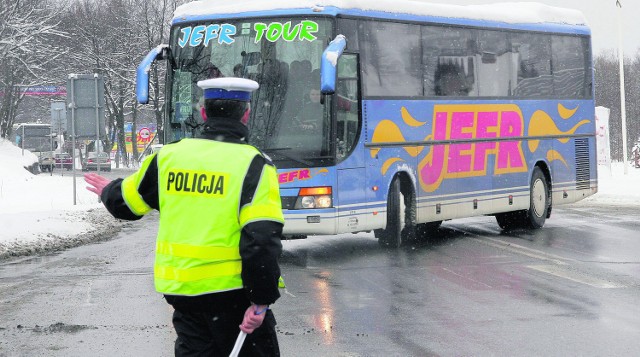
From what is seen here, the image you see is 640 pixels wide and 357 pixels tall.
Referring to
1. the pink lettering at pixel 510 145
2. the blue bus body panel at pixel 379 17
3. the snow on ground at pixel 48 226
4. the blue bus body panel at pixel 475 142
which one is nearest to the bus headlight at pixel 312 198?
the blue bus body panel at pixel 475 142

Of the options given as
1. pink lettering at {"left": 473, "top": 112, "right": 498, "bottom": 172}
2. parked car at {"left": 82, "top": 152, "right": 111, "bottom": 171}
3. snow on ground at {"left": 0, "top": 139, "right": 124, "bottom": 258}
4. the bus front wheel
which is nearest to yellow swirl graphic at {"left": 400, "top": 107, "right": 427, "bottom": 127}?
the bus front wheel

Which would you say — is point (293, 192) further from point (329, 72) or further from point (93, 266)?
point (93, 266)

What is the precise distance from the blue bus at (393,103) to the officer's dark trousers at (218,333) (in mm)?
8669

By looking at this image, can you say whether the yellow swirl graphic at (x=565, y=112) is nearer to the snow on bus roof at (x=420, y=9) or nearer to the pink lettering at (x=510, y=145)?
the pink lettering at (x=510, y=145)

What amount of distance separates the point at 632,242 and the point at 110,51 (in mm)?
51311

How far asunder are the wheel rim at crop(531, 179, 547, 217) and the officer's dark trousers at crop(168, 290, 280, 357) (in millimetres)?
14403

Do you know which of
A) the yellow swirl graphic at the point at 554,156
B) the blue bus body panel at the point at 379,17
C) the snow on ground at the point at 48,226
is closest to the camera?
the blue bus body panel at the point at 379,17

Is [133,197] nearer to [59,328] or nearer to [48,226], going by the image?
[59,328]

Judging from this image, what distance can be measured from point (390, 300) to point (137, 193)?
19.3ft

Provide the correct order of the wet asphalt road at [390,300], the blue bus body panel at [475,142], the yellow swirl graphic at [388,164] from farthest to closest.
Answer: the blue bus body panel at [475,142] < the yellow swirl graphic at [388,164] < the wet asphalt road at [390,300]

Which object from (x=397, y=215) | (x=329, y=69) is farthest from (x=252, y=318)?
(x=397, y=215)

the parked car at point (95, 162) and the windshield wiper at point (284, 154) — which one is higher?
the parked car at point (95, 162)

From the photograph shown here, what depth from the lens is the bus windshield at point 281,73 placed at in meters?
14.0

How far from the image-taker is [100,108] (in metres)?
26.2
